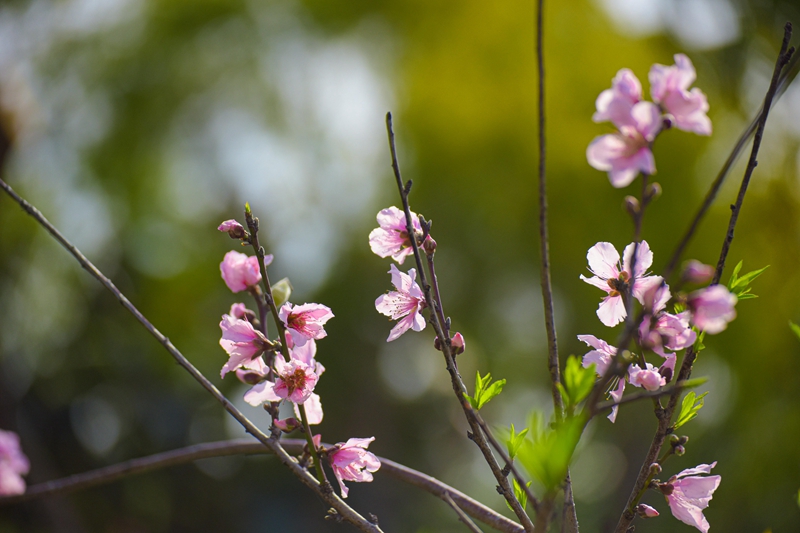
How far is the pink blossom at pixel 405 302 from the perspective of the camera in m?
0.60

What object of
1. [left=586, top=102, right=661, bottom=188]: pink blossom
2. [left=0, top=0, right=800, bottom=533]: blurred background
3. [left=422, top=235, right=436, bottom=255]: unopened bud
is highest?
[left=586, top=102, right=661, bottom=188]: pink blossom

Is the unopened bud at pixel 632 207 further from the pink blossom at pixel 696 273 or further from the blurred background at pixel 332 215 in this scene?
the blurred background at pixel 332 215

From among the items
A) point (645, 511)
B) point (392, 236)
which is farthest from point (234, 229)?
point (645, 511)

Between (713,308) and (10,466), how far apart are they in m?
1.31

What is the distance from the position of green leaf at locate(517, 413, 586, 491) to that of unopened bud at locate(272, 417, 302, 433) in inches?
11.0

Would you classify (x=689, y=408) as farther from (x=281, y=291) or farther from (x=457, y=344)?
(x=281, y=291)

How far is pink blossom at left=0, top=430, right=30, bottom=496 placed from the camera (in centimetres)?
109

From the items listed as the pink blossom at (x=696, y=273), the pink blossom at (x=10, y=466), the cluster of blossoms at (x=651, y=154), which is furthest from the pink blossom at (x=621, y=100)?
the pink blossom at (x=10, y=466)

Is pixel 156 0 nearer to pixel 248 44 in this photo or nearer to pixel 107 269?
pixel 248 44

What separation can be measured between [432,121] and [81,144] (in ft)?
9.76

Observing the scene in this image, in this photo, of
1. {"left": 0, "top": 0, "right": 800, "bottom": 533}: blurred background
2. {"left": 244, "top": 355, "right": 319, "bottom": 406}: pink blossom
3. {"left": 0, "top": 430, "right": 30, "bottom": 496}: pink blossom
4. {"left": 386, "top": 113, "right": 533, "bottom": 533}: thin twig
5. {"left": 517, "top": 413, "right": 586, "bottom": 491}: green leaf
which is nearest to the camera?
→ {"left": 517, "top": 413, "right": 586, "bottom": 491}: green leaf

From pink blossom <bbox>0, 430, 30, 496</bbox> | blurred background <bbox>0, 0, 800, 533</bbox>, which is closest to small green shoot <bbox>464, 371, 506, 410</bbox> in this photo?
pink blossom <bbox>0, 430, 30, 496</bbox>

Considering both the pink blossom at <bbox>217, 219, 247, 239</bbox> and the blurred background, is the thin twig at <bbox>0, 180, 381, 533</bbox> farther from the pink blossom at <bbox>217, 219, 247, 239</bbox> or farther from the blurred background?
the blurred background

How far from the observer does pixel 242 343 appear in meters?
0.59
